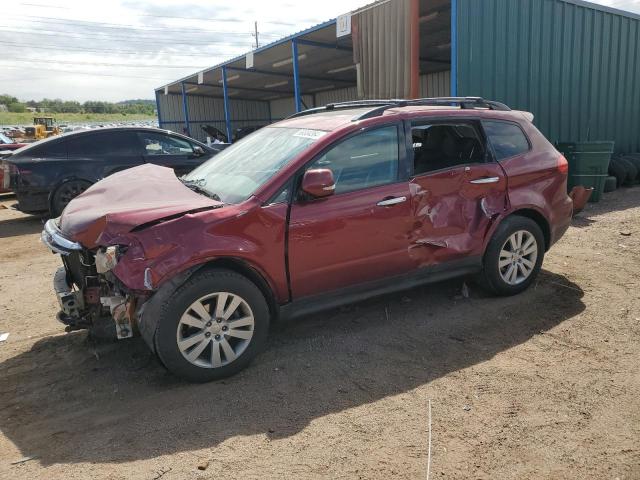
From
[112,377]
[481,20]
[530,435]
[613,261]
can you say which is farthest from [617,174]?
[112,377]

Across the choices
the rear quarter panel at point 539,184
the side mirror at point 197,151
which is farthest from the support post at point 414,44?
the rear quarter panel at point 539,184

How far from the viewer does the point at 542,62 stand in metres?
9.78

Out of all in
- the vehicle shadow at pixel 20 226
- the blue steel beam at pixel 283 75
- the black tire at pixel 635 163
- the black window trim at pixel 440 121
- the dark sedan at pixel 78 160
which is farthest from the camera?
the blue steel beam at pixel 283 75

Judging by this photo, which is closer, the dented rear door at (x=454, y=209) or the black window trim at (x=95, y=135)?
the dented rear door at (x=454, y=209)

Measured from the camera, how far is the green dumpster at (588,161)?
8.55 metres

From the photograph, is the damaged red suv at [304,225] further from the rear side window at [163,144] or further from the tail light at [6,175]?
the tail light at [6,175]

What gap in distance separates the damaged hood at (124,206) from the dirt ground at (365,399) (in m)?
1.03

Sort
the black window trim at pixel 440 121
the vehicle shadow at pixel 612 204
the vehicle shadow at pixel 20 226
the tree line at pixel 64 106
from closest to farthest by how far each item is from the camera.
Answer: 1. the black window trim at pixel 440 121
2. the vehicle shadow at pixel 612 204
3. the vehicle shadow at pixel 20 226
4. the tree line at pixel 64 106

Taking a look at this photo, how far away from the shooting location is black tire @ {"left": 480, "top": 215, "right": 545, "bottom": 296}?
439 cm

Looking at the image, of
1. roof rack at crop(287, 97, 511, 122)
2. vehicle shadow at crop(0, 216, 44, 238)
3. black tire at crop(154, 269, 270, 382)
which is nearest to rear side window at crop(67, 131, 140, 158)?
vehicle shadow at crop(0, 216, 44, 238)

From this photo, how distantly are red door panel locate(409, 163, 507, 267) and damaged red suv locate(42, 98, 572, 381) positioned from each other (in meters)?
0.01

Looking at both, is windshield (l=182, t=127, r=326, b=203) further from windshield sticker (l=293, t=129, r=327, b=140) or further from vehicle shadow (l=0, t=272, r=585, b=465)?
vehicle shadow (l=0, t=272, r=585, b=465)

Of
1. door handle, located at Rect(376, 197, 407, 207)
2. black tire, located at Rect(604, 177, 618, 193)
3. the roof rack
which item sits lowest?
black tire, located at Rect(604, 177, 618, 193)

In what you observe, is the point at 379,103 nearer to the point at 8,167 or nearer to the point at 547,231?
the point at 547,231
